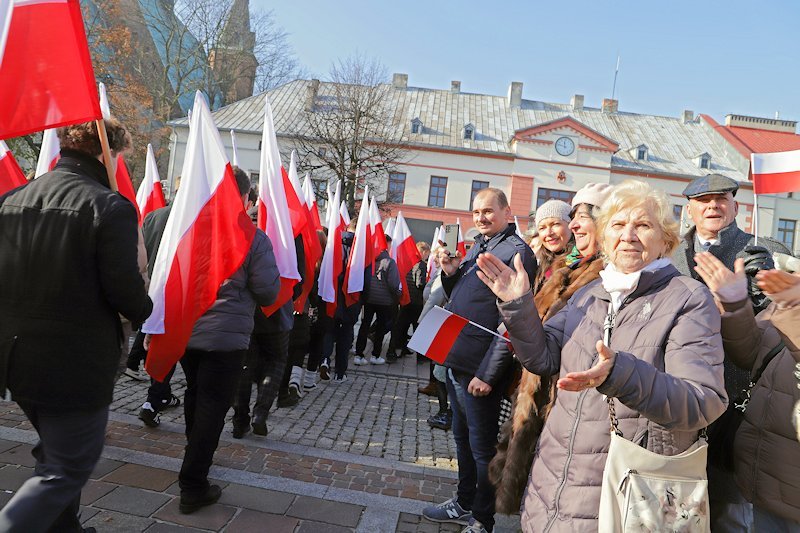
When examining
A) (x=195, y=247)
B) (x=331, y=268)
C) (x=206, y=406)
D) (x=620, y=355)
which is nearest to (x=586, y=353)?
(x=620, y=355)

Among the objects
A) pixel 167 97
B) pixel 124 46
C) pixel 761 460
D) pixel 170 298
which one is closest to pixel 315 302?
pixel 170 298

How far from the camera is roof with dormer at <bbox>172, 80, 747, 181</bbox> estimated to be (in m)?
36.4

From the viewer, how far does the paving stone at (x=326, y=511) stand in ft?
11.6

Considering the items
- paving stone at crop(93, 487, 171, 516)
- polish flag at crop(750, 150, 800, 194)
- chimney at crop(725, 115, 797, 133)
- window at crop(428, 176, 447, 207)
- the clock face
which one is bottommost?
paving stone at crop(93, 487, 171, 516)

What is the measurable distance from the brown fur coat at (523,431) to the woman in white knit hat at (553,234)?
709mm

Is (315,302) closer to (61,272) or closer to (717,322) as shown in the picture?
(61,272)

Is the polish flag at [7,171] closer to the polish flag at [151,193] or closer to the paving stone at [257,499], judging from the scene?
the polish flag at [151,193]

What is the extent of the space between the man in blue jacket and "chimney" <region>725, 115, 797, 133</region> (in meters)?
46.7

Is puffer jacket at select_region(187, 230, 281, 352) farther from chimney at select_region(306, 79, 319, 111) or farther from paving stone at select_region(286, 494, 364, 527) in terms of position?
chimney at select_region(306, 79, 319, 111)

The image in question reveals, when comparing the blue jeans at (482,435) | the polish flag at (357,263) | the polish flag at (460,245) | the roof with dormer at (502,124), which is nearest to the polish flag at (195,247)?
the polish flag at (460,245)

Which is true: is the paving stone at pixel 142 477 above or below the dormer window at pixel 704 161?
below

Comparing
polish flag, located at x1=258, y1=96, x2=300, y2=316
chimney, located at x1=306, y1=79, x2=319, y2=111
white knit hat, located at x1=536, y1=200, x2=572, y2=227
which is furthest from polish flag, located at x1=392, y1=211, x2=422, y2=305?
chimney, located at x1=306, y1=79, x2=319, y2=111

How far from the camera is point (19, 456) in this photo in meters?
3.82

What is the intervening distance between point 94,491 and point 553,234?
3.33 m
